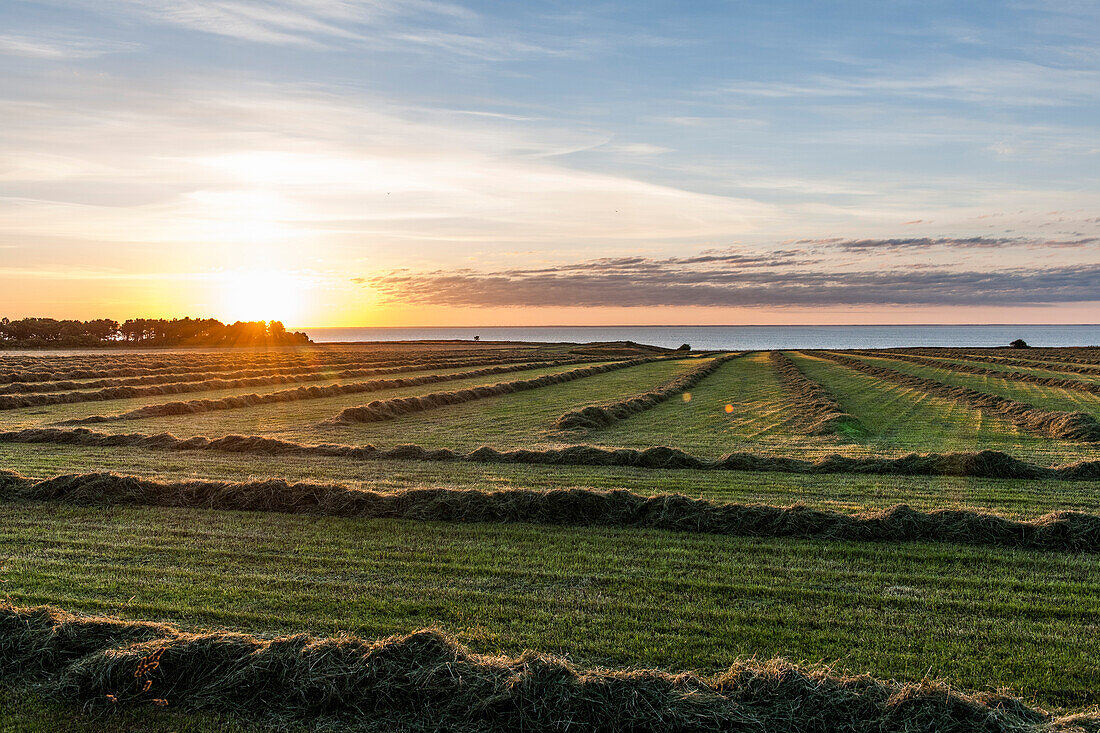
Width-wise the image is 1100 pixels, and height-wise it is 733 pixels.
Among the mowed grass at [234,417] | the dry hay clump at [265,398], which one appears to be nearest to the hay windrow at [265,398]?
the dry hay clump at [265,398]

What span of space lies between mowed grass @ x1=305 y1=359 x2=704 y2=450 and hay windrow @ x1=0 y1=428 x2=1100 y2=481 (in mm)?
1658

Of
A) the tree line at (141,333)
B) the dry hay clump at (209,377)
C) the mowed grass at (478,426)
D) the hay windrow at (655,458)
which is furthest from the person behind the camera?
the tree line at (141,333)

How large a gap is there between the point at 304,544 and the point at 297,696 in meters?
3.94

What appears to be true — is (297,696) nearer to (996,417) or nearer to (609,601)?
(609,601)

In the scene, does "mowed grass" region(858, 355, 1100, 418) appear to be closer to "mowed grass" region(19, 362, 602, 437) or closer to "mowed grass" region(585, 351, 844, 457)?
"mowed grass" region(585, 351, 844, 457)

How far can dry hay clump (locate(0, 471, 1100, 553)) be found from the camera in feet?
31.0

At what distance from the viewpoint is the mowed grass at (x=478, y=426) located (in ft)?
62.0

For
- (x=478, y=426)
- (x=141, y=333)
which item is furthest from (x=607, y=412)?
(x=141, y=333)

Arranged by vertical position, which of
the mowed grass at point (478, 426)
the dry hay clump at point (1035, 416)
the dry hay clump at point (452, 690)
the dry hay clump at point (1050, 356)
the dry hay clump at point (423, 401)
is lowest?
the dry hay clump at point (452, 690)

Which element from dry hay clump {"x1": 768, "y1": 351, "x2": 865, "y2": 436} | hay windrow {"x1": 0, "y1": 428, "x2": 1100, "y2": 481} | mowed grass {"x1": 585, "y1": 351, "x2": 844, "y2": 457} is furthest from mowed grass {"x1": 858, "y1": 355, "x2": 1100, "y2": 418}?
hay windrow {"x1": 0, "y1": 428, "x2": 1100, "y2": 481}

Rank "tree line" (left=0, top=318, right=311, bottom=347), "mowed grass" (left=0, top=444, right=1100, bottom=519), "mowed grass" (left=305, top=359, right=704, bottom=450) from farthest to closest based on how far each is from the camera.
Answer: "tree line" (left=0, top=318, right=311, bottom=347)
"mowed grass" (left=305, top=359, right=704, bottom=450)
"mowed grass" (left=0, top=444, right=1100, bottom=519)

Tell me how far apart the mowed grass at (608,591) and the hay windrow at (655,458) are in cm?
532

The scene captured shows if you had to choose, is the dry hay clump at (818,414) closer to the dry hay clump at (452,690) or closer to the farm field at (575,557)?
the farm field at (575,557)

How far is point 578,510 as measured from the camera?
10484mm
